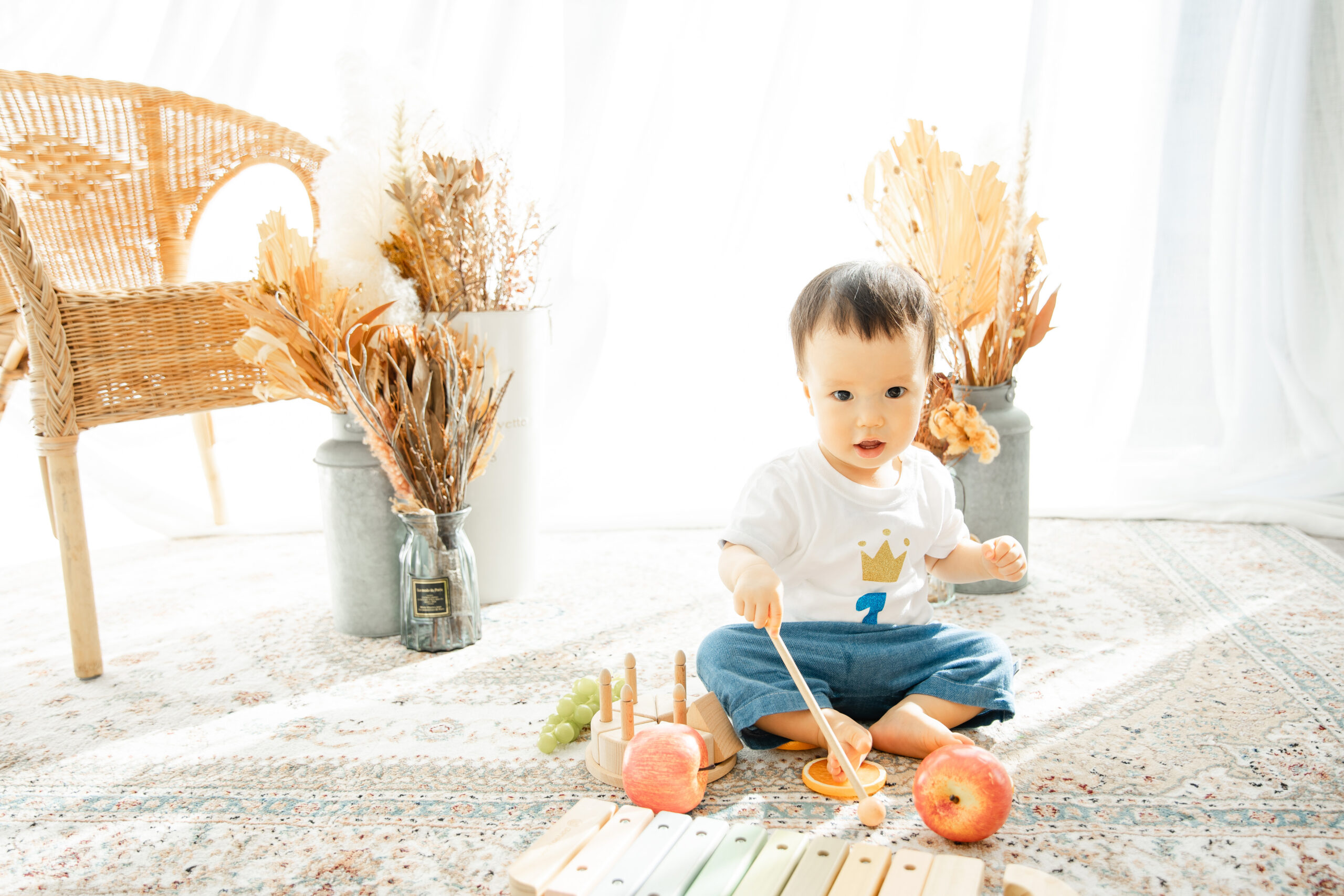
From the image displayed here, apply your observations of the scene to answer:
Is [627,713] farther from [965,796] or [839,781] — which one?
[965,796]

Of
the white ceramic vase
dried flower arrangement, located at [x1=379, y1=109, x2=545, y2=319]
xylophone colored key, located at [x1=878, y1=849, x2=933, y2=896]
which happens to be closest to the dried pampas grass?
dried flower arrangement, located at [x1=379, y1=109, x2=545, y2=319]

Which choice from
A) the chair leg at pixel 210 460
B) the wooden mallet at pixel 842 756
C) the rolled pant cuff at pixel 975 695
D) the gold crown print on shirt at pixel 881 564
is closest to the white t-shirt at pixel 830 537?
the gold crown print on shirt at pixel 881 564

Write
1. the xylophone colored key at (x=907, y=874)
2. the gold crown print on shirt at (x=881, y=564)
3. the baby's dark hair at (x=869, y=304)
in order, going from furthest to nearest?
the gold crown print on shirt at (x=881, y=564), the baby's dark hair at (x=869, y=304), the xylophone colored key at (x=907, y=874)

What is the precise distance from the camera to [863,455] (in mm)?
1282

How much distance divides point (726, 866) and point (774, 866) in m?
0.04

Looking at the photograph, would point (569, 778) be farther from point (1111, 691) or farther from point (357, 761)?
point (1111, 691)

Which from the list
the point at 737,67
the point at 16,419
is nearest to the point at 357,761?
the point at 737,67

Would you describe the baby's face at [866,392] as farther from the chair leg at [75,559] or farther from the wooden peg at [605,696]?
the chair leg at [75,559]

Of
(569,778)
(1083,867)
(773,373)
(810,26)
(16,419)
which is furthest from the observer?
(16,419)

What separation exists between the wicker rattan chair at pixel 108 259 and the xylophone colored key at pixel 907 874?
4.12ft

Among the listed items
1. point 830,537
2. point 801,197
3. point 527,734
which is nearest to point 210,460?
point 527,734

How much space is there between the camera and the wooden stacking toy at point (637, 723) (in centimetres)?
118

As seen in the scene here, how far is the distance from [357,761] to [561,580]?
76cm


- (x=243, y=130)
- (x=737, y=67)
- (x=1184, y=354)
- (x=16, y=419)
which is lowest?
(x=16, y=419)
